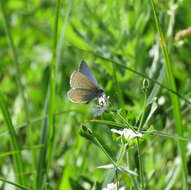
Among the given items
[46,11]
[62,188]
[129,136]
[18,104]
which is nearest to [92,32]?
[18,104]

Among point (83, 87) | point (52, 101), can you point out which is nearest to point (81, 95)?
point (83, 87)

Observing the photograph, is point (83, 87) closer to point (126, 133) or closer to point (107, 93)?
point (126, 133)

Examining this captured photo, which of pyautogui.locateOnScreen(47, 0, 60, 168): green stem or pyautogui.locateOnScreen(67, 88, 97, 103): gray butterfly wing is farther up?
pyautogui.locateOnScreen(67, 88, 97, 103): gray butterfly wing

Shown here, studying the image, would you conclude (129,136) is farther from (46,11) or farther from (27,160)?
(46,11)

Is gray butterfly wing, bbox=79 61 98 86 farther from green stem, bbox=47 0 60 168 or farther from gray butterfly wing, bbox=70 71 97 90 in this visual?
green stem, bbox=47 0 60 168

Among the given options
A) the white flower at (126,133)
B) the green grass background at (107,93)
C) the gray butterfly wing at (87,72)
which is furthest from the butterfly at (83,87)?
the green grass background at (107,93)

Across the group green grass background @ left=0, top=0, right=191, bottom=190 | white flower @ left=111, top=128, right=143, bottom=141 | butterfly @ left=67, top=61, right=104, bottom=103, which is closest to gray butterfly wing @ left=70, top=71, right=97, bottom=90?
butterfly @ left=67, top=61, right=104, bottom=103

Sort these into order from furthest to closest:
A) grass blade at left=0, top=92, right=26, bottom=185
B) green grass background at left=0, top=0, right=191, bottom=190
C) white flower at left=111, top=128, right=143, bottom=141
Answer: green grass background at left=0, top=0, right=191, bottom=190
grass blade at left=0, top=92, right=26, bottom=185
white flower at left=111, top=128, right=143, bottom=141
